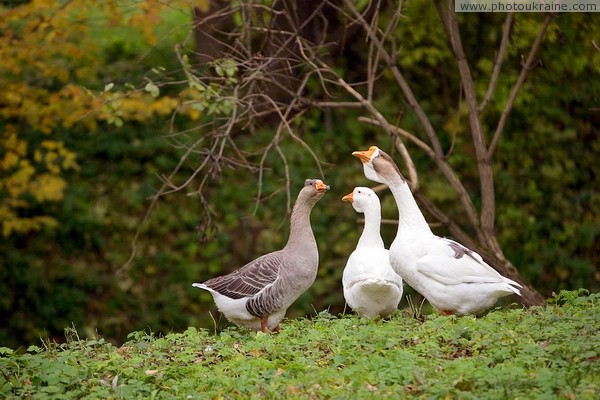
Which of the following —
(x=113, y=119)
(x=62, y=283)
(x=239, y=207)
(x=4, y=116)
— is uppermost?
(x=113, y=119)

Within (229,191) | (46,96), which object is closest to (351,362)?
(229,191)

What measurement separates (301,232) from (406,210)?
2.80 ft

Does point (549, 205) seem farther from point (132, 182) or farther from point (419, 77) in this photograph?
point (132, 182)

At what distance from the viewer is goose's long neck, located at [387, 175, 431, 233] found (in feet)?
26.6

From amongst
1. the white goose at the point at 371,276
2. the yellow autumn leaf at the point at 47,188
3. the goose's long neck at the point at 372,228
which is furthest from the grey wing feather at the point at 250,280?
the yellow autumn leaf at the point at 47,188

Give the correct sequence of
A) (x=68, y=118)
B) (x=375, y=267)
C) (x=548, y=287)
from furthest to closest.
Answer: (x=548, y=287) → (x=68, y=118) → (x=375, y=267)

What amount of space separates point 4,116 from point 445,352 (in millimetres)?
8055

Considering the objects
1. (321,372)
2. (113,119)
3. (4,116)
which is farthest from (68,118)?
(321,372)

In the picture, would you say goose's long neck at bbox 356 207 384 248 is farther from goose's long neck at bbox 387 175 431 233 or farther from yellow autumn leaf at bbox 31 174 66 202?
yellow autumn leaf at bbox 31 174 66 202

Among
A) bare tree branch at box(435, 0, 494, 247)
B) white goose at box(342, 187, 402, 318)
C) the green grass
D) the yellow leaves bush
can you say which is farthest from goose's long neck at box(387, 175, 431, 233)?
the yellow leaves bush

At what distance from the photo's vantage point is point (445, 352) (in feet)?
22.4

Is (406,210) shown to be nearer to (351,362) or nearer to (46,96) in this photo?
(351,362)

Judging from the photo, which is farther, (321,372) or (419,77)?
(419,77)

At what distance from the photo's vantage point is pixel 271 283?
7.96 m
